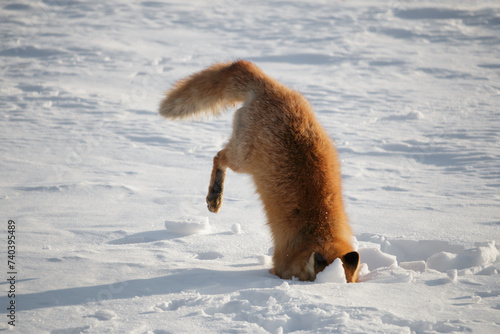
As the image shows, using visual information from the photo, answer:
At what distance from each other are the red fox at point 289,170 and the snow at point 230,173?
25 centimetres

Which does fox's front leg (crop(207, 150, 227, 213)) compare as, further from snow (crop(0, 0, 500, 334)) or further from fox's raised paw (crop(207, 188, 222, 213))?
snow (crop(0, 0, 500, 334))

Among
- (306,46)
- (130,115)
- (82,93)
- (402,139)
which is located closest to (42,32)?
(82,93)

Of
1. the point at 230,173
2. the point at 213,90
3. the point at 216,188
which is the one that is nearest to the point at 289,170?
the point at 216,188

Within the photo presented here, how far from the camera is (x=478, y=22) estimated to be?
1549 centimetres

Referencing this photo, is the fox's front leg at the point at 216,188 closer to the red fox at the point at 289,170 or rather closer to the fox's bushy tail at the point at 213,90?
the red fox at the point at 289,170

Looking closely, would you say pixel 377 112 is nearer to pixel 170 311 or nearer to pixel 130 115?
pixel 130 115

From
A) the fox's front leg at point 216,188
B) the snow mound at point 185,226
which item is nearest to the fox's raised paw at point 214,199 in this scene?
the fox's front leg at point 216,188

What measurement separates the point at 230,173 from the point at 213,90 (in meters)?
2.94

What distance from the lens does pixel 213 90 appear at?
456 cm

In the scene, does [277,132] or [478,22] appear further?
[478,22]

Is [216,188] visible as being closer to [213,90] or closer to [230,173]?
[213,90]

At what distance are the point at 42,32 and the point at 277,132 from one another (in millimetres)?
13132

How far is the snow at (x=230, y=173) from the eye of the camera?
2.86 meters

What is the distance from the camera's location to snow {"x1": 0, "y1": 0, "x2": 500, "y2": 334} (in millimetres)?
2861
